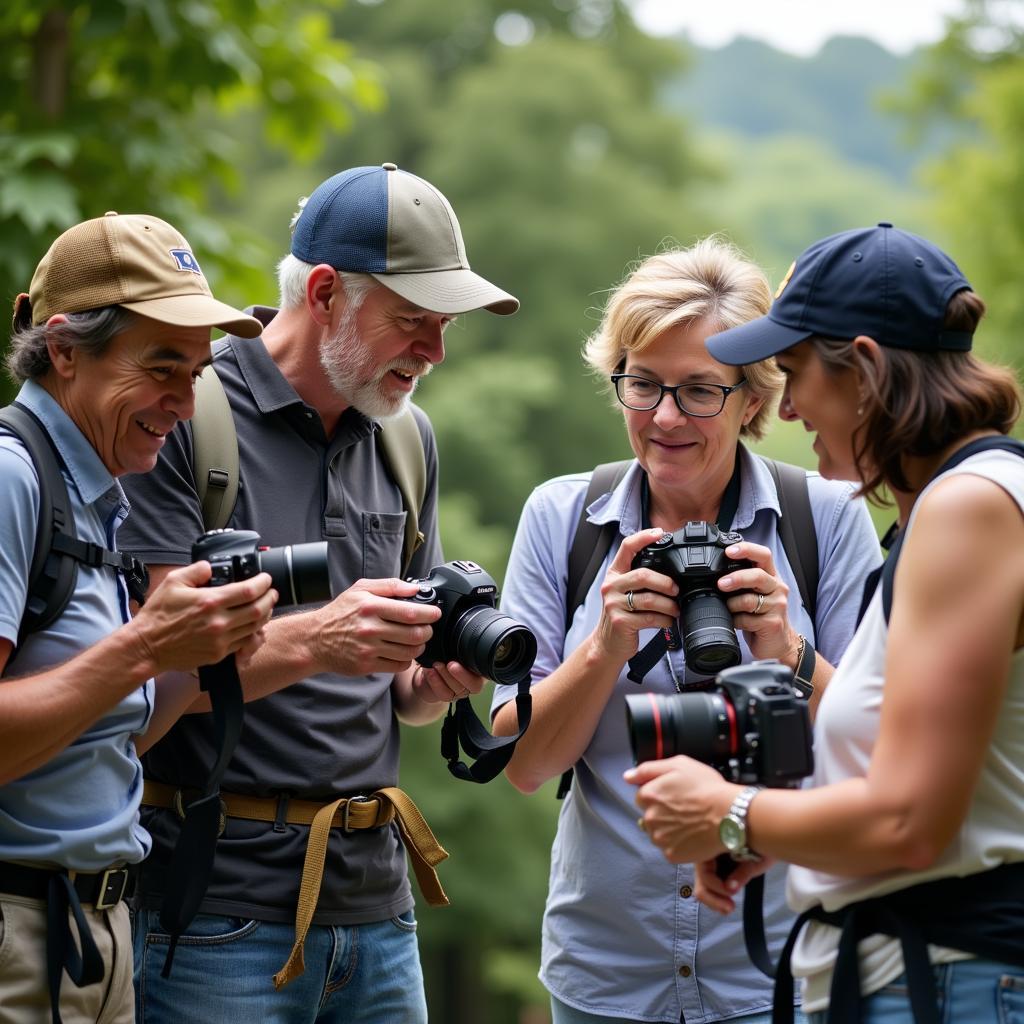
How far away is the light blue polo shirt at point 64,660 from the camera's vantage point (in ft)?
8.21

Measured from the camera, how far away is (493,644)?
2.97 m

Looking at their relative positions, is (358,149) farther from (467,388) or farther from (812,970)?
(812,970)

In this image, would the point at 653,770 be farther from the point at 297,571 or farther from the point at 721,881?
the point at 297,571

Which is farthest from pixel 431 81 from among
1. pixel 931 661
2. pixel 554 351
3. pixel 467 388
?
pixel 931 661

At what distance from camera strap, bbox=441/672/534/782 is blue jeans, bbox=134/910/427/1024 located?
43 centimetres

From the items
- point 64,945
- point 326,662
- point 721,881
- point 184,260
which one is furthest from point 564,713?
point 184,260

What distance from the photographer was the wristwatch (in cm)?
233

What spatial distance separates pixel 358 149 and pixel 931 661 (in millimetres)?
18235

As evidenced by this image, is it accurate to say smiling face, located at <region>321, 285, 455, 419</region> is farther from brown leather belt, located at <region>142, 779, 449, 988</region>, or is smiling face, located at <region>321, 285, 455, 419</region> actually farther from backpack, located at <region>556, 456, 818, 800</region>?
brown leather belt, located at <region>142, 779, 449, 988</region>

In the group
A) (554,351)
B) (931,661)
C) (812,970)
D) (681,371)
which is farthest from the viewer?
(554,351)

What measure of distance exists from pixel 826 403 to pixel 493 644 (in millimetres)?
906

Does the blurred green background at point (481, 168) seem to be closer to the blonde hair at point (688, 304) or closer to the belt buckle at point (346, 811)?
the blonde hair at point (688, 304)

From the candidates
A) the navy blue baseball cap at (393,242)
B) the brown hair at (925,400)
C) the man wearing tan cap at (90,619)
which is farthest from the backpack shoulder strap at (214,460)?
the brown hair at (925,400)

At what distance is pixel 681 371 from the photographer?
3248mm
